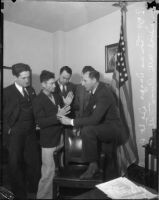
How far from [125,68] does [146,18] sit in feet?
1.18

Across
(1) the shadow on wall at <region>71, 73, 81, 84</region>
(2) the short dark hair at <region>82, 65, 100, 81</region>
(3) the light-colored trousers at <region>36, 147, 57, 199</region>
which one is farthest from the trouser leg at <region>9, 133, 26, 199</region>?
(2) the short dark hair at <region>82, 65, 100, 81</region>

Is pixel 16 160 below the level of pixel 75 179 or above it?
above

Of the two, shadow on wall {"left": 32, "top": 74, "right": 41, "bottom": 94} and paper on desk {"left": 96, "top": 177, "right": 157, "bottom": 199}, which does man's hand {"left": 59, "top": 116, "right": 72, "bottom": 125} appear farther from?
paper on desk {"left": 96, "top": 177, "right": 157, "bottom": 199}

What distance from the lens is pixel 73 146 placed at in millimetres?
1733

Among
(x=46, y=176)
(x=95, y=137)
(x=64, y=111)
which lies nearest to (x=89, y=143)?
(x=95, y=137)

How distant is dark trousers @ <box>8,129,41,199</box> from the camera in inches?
63.4

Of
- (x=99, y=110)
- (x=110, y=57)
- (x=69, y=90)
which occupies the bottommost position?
(x=99, y=110)

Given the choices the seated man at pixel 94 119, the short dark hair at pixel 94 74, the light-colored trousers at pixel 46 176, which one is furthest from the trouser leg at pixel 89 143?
the short dark hair at pixel 94 74

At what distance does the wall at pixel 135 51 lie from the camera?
1.61 m

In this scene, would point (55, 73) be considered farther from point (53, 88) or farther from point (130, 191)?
point (130, 191)

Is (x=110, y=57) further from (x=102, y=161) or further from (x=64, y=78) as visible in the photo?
(x=102, y=161)

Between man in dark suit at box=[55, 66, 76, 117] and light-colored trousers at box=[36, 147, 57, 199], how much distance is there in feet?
1.06

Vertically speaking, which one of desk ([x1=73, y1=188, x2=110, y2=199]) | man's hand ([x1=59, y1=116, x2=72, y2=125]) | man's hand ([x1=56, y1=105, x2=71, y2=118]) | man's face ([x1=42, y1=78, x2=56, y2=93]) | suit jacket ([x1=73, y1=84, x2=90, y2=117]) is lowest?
desk ([x1=73, y1=188, x2=110, y2=199])

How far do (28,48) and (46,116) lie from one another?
18.7 inches
